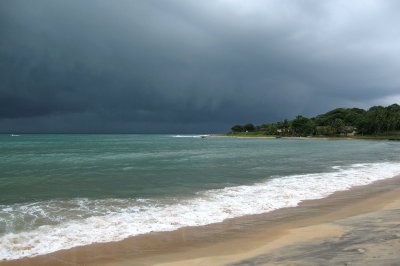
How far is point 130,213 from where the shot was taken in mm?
14359

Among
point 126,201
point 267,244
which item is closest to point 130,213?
point 126,201

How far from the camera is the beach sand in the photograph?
814 cm

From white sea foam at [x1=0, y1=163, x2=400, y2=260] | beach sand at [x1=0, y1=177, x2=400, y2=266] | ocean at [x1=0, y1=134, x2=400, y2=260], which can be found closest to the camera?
beach sand at [x1=0, y1=177, x2=400, y2=266]

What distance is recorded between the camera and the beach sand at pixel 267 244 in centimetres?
814

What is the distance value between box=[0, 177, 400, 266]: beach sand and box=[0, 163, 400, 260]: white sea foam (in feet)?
2.50

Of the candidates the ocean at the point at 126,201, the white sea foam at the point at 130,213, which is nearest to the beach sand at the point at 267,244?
the white sea foam at the point at 130,213

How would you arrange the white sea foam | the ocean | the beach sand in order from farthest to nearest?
the ocean, the white sea foam, the beach sand

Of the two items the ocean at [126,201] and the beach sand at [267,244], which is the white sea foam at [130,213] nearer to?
the ocean at [126,201]

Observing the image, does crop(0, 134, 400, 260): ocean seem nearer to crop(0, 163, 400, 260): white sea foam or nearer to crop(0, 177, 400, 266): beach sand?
crop(0, 163, 400, 260): white sea foam

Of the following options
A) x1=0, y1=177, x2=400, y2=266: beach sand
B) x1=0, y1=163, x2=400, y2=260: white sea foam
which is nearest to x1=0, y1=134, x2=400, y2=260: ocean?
x1=0, y1=163, x2=400, y2=260: white sea foam

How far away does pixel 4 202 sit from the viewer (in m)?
16.9

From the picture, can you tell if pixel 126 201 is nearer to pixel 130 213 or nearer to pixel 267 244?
pixel 130 213

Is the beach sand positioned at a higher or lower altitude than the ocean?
higher

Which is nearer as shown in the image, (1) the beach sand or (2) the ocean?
(1) the beach sand
